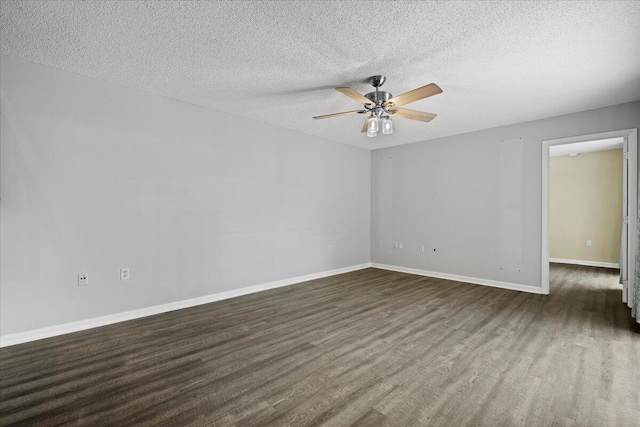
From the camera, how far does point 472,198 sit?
4773 mm

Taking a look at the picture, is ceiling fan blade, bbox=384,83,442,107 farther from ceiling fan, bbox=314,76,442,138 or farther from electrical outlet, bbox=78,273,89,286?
electrical outlet, bbox=78,273,89,286

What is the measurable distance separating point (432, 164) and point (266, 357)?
14.1 feet

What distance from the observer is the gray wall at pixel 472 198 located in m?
4.12

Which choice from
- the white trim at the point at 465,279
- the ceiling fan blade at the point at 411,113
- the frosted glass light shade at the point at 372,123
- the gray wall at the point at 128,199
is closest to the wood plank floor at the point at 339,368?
the gray wall at the point at 128,199

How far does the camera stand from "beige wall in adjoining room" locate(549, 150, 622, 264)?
5723mm

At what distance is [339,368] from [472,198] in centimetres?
380

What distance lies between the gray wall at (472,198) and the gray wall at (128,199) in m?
1.99

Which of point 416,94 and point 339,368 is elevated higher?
point 416,94

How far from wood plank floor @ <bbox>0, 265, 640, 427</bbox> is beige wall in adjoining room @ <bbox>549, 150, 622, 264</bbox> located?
3.18m

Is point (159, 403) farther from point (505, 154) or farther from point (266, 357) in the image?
point (505, 154)

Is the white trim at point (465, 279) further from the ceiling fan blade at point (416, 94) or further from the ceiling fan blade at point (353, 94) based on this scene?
the ceiling fan blade at point (353, 94)

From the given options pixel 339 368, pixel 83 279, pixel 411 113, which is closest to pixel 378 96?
pixel 411 113

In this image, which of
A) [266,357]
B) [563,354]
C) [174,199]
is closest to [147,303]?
[174,199]

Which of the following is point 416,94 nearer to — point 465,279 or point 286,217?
point 286,217
